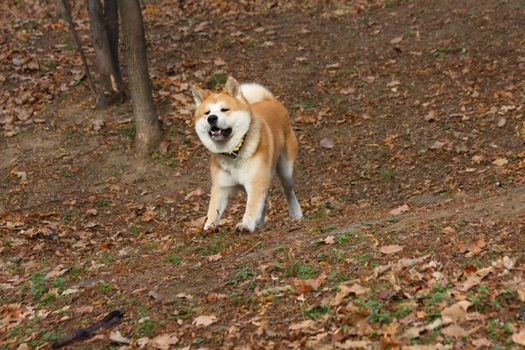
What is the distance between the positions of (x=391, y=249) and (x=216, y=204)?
2.76 metres

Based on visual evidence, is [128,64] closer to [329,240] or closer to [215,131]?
[215,131]

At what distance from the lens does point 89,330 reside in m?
5.16

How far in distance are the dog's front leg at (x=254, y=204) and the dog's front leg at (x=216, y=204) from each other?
0.35 m

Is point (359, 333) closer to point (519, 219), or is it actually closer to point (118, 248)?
point (519, 219)

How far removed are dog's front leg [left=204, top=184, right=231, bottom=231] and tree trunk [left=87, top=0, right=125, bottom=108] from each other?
542 cm

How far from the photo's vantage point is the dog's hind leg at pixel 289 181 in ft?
29.2

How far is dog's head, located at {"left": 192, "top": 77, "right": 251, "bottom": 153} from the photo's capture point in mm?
7648

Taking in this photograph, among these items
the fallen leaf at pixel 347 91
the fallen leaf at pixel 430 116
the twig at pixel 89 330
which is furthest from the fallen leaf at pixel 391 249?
the fallen leaf at pixel 347 91

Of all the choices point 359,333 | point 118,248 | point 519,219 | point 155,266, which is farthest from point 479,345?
point 118,248

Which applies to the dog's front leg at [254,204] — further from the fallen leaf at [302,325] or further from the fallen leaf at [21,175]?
the fallen leaf at [21,175]

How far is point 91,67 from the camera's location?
14.3 meters

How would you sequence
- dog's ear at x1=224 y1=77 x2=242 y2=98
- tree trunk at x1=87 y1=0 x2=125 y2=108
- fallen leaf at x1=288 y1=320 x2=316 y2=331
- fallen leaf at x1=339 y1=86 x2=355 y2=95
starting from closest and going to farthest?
fallen leaf at x1=288 y1=320 x2=316 y2=331
dog's ear at x1=224 y1=77 x2=242 y2=98
tree trunk at x1=87 y1=0 x2=125 y2=108
fallen leaf at x1=339 y1=86 x2=355 y2=95

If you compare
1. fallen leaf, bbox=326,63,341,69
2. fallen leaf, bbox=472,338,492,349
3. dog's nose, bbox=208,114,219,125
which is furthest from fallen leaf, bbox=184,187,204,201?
fallen leaf, bbox=472,338,492,349

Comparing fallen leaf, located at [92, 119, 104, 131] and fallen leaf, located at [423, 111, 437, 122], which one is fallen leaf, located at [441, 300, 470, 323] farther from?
fallen leaf, located at [92, 119, 104, 131]
